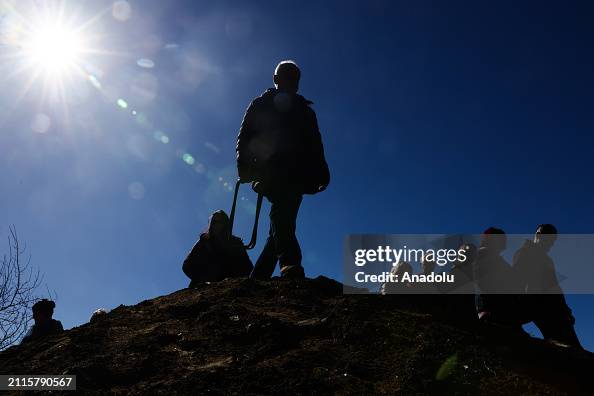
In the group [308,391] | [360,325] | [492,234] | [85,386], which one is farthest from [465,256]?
[85,386]

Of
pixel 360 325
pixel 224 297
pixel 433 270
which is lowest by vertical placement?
pixel 360 325

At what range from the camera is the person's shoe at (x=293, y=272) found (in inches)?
204

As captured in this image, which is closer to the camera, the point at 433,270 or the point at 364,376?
the point at 364,376

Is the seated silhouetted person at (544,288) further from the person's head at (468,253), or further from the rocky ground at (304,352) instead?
the rocky ground at (304,352)

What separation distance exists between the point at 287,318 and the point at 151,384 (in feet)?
4.13

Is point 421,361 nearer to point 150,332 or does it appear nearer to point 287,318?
point 287,318

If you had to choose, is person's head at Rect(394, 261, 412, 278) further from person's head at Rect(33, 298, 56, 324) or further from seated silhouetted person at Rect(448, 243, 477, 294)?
person's head at Rect(33, 298, 56, 324)

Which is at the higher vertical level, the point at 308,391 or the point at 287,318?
the point at 287,318

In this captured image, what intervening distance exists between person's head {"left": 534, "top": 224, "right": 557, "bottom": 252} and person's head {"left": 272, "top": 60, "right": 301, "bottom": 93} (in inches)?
135

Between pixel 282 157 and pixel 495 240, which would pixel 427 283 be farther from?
pixel 282 157

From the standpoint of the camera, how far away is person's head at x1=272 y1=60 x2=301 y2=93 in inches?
221

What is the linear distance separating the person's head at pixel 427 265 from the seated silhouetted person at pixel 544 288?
107cm

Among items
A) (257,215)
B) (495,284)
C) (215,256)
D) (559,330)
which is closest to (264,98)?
(257,215)

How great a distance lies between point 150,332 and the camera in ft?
13.8
